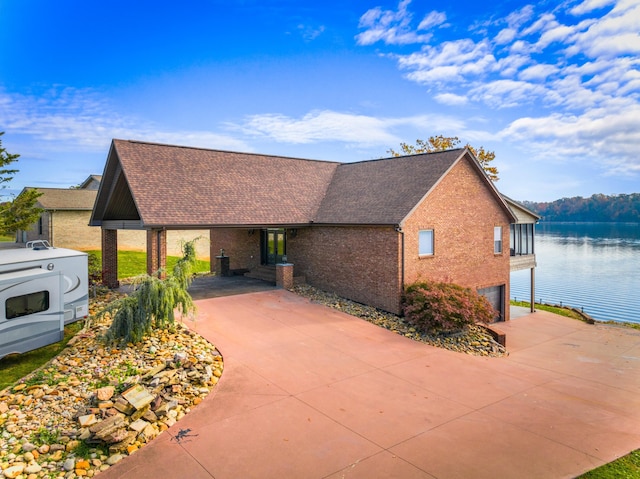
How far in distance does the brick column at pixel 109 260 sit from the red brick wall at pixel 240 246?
5225 mm

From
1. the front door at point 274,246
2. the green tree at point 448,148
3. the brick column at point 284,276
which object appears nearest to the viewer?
the brick column at point 284,276

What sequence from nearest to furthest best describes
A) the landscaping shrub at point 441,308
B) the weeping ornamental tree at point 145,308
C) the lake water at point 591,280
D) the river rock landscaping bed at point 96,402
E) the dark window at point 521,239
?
the river rock landscaping bed at point 96,402 → the weeping ornamental tree at point 145,308 → the landscaping shrub at point 441,308 → the dark window at point 521,239 → the lake water at point 591,280

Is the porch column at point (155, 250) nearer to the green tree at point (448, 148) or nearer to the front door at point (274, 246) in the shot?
the front door at point (274, 246)

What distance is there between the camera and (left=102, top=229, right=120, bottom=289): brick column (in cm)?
1753

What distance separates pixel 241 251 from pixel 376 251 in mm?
9126

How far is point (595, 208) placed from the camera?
100438 mm

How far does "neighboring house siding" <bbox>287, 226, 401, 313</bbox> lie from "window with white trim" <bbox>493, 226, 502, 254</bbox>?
25.3ft

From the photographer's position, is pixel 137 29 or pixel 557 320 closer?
pixel 137 29

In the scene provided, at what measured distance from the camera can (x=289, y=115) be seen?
2800 cm

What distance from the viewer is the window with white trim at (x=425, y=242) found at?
1661cm

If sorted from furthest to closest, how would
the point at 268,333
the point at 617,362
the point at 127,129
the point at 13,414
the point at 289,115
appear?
the point at 127,129, the point at 289,115, the point at 617,362, the point at 268,333, the point at 13,414

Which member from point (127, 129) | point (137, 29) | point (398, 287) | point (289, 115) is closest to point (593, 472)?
point (398, 287)

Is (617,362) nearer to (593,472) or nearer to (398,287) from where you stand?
(398,287)

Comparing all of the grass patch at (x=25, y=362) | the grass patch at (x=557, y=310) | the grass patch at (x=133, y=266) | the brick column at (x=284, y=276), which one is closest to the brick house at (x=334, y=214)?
the brick column at (x=284, y=276)
